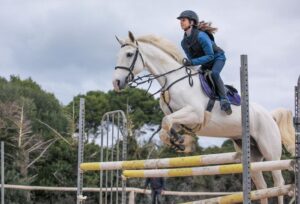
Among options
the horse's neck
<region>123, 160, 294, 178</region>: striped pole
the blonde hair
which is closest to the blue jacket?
the blonde hair

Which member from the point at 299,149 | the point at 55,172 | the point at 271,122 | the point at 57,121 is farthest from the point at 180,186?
the point at 299,149

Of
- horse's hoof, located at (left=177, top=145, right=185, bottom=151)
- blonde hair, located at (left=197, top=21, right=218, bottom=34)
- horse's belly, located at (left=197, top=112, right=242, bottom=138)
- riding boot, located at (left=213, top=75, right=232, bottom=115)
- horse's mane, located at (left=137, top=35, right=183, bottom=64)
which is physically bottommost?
horse's hoof, located at (left=177, top=145, right=185, bottom=151)

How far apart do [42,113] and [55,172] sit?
18.8 feet

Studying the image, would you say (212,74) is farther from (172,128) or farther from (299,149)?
(299,149)

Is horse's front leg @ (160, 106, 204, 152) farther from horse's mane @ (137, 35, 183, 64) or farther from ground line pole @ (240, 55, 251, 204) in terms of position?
ground line pole @ (240, 55, 251, 204)

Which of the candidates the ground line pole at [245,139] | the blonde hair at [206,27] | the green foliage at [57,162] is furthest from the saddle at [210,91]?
the green foliage at [57,162]

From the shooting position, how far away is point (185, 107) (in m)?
5.29

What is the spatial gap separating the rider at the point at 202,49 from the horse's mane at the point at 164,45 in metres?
0.12

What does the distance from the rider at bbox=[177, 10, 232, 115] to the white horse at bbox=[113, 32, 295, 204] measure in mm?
120

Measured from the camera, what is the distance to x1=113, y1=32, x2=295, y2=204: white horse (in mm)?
5301

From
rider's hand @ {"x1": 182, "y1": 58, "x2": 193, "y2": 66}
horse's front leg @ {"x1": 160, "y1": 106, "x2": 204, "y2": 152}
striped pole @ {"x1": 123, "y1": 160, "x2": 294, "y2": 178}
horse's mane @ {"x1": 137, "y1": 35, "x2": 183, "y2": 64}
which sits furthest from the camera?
horse's mane @ {"x1": 137, "y1": 35, "x2": 183, "y2": 64}

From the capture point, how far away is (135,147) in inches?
570

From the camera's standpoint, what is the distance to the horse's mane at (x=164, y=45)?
575 cm

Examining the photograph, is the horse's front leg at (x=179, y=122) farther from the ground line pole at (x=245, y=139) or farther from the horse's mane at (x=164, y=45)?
the ground line pole at (x=245, y=139)
